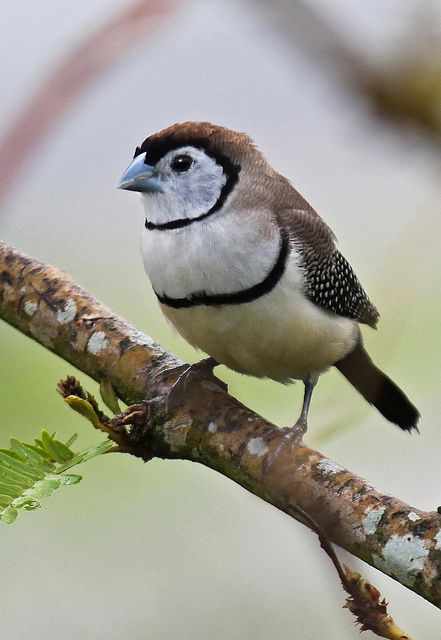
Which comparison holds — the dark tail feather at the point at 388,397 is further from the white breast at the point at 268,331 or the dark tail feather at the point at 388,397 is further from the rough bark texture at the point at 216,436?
the rough bark texture at the point at 216,436

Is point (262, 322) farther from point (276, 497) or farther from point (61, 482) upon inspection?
point (61, 482)

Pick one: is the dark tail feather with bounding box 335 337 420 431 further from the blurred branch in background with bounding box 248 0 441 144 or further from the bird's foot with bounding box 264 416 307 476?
the blurred branch in background with bounding box 248 0 441 144

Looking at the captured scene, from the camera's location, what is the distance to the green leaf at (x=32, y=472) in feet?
4.33

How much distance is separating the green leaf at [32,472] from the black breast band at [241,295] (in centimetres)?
105

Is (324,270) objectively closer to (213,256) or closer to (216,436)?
(213,256)

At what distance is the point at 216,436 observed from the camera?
2.04 metres

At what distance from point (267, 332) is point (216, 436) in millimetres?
574

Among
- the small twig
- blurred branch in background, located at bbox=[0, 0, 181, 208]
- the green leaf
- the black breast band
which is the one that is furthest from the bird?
blurred branch in background, located at bbox=[0, 0, 181, 208]

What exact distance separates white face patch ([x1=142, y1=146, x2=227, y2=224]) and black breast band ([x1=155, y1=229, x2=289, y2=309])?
10.3 inches

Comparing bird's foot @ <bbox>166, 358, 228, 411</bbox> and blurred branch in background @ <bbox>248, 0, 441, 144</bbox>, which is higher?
blurred branch in background @ <bbox>248, 0, 441, 144</bbox>

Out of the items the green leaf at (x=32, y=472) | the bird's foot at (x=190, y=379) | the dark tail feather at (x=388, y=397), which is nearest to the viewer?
the green leaf at (x=32, y=472)

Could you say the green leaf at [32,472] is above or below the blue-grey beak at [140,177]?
below

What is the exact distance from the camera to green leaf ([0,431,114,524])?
51.9 inches

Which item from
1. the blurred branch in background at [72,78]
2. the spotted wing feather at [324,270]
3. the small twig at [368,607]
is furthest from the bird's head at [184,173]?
the blurred branch in background at [72,78]
